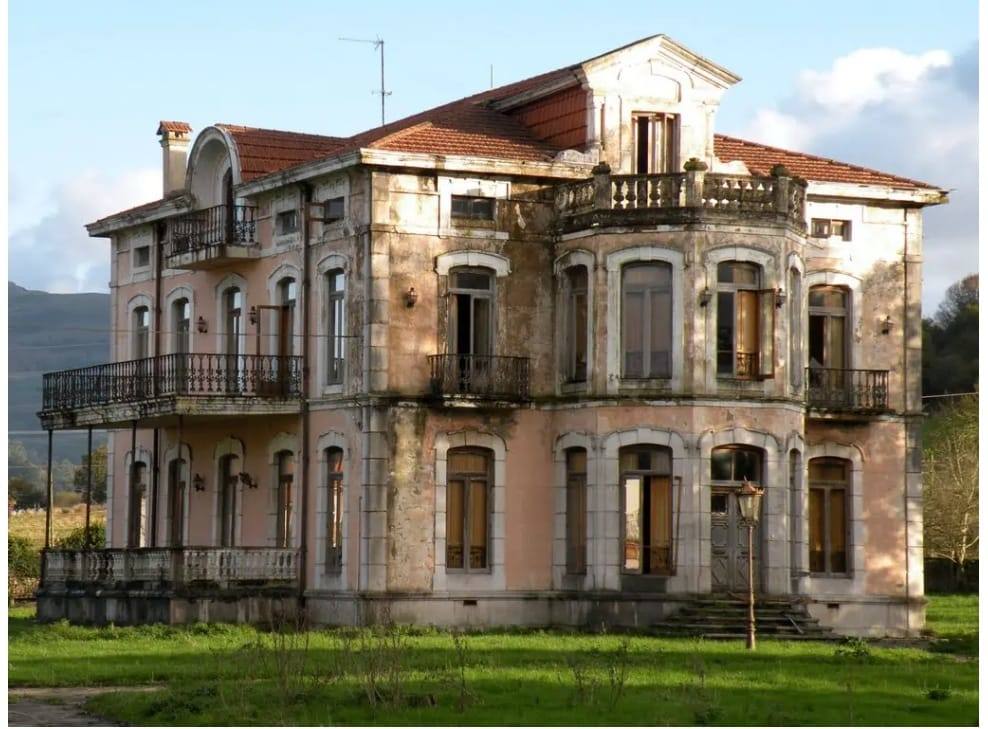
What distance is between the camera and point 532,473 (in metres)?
39.6

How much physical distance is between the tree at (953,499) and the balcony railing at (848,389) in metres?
18.0

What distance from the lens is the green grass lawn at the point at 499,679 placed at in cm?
2425

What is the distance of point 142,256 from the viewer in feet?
155

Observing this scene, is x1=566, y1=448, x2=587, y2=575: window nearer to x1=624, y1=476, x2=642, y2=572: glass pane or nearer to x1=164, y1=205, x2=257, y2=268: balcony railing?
x1=624, y1=476, x2=642, y2=572: glass pane

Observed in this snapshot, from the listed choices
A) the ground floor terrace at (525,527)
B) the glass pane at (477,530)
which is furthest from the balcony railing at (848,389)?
the glass pane at (477,530)

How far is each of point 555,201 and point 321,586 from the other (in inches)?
306

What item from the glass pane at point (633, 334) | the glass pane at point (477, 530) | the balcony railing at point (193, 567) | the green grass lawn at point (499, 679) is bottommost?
the green grass lawn at point (499, 679)

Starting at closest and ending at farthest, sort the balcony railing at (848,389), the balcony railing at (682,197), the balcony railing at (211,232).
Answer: the balcony railing at (682,197), the balcony railing at (848,389), the balcony railing at (211,232)

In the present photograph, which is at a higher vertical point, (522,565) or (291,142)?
(291,142)

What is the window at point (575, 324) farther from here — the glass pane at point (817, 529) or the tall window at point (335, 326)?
the glass pane at point (817, 529)

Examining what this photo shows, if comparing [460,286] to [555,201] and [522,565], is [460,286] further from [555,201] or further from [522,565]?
[522,565]

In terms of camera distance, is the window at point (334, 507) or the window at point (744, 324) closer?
the window at point (744, 324)

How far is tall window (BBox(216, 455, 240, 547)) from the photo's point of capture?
43.1 meters

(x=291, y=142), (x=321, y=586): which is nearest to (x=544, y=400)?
(x=321, y=586)
